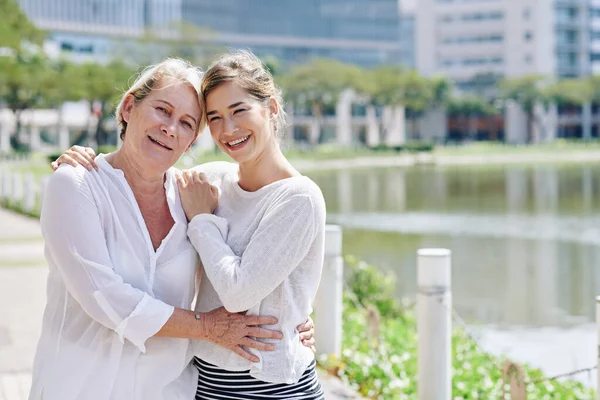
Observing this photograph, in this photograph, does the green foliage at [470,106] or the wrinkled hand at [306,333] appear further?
the green foliage at [470,106]

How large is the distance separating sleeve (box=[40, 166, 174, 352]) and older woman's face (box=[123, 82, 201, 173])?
210 millimetres

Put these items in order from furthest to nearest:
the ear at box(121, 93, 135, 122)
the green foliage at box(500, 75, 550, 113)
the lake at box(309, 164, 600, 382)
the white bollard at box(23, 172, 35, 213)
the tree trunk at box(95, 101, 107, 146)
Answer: the green foliage at box(500, 75, 550, 113) → the tree trunk at box(95, 101, 107, 146) → the white bollard at box(23, 172, 35, 213) → the lake at box(309, 164, 600, 382) → the ear at box(121, 93, 135, 122)

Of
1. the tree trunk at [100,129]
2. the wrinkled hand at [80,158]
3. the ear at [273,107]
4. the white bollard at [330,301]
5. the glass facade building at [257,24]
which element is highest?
the glass facade building at [257,24]

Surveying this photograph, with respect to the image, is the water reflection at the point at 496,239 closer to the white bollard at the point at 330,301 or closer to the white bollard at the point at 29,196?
the white bollard at the point at 330,301

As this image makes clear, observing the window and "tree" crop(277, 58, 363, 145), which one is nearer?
"tree" crop(277, 58, 363, 145)

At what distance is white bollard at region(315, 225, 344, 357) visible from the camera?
600cm

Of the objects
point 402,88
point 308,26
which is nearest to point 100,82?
point 402,88

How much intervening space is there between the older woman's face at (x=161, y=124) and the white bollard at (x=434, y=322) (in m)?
2.17

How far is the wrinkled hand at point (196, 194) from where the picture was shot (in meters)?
2.81

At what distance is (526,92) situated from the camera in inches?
3617

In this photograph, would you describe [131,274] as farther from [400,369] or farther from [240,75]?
[400,369]

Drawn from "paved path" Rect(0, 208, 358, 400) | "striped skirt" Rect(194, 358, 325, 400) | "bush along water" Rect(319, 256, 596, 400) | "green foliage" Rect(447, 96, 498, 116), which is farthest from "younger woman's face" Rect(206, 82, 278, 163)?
"green foliage" Rect(447, 96, 498, 116)

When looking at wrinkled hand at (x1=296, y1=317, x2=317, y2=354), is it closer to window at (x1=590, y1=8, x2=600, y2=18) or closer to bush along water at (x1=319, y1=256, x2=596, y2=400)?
bush along water at (x1=319, y1=256, x2=596, y2=400)

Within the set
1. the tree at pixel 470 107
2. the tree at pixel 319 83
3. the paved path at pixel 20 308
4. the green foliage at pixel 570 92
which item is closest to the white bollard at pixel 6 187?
the paved path at pixel 20 308
